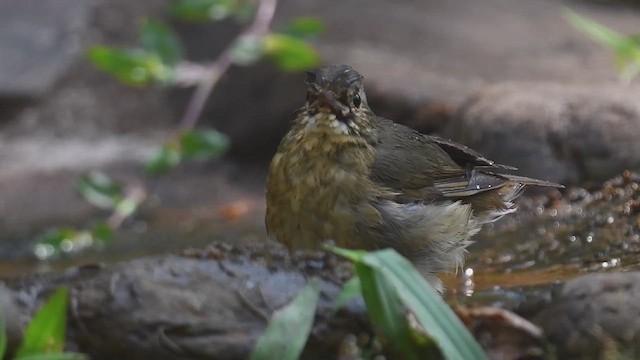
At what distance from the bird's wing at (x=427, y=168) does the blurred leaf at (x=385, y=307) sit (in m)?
1.33

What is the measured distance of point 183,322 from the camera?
302cm

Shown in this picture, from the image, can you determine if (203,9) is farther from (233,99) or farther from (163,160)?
(233,99)

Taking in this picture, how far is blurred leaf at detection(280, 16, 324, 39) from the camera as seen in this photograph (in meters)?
6.54

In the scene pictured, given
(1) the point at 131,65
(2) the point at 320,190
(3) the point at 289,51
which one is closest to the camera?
(2) the point at 320,190

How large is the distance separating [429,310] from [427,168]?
1.74m

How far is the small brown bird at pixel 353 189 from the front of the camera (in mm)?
4051

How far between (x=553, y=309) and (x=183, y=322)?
100 centimetres

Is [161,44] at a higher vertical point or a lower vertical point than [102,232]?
higher

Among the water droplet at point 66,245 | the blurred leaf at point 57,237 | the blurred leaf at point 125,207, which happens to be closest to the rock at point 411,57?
the blurred leaf at point 125,207

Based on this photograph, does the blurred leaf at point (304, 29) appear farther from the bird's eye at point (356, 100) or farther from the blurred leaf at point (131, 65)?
the bird's eye at point (356, 100)

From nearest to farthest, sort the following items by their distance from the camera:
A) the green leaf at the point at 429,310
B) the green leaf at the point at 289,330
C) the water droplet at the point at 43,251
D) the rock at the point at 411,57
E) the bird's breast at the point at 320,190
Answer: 1. the green leaf at the point at 429,310
2. the green leaf at the point at 289,330
3. the bird's breast at the point at 320,190
4. the water droplet at the point at 43,251
5. the rock at the point at 411,57

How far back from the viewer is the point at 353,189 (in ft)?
13.4

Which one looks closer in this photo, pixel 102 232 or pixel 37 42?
pixel 102 232

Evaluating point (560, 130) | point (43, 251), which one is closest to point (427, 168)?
point (560, 130)
